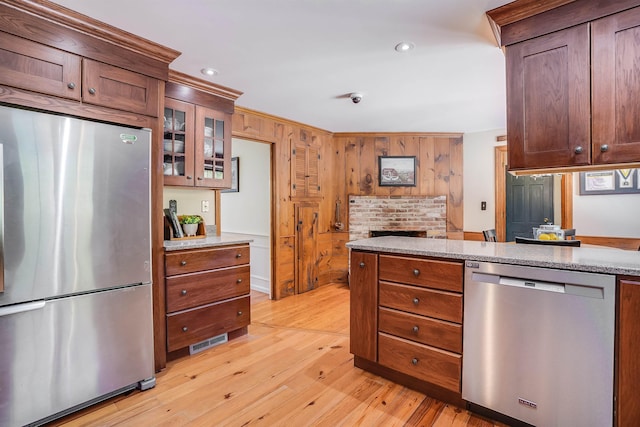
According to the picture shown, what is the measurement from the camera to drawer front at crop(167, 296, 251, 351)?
98.8 inches

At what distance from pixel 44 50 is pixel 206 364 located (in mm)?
2283

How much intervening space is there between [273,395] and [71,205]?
5.44ft

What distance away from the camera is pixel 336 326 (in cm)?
328

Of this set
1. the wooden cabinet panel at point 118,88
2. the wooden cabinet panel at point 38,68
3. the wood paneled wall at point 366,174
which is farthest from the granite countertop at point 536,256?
the wood paneled wall at point 366,174

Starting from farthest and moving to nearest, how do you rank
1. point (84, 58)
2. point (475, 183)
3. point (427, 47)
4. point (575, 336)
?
1. point (475, 183)
2. point (427, 47)
3. point (84, 58)
4. point (575, 336)

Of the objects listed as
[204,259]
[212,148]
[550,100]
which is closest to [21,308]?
[204,259]

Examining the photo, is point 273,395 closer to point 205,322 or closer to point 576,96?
point 205,322

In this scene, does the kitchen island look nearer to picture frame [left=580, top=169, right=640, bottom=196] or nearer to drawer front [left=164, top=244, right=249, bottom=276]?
drawer front [left=164, top=244, right=249, bottom=276]

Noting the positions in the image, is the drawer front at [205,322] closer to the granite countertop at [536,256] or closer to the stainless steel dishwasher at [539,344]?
the granite countertop at [536,256]

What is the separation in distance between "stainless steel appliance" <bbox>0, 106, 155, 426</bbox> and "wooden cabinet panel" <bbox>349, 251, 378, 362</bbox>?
4.61ft

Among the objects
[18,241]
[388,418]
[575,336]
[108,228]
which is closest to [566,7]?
[575,336]

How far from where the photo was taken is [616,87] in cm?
169

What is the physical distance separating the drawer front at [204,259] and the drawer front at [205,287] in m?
0.05

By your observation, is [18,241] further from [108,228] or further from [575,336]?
[575,336]
